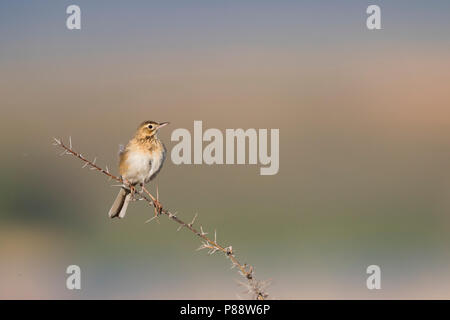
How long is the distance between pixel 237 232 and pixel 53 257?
2.57m

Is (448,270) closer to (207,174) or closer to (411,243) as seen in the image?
(411,243)

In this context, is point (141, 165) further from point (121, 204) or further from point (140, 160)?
point (121, 204)

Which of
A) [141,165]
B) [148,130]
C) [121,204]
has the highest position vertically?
[148,130]

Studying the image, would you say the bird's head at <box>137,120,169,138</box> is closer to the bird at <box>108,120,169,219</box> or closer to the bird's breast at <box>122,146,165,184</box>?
the bird at <box>108,120,169,219</box>

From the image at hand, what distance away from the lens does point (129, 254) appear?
12.8 metres

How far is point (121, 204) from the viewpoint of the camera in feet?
25.2

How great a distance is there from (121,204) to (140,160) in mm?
434

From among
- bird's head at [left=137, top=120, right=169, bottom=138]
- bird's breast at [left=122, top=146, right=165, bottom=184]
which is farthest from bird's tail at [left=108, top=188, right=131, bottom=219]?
bird's head at [left=137, top=120, right=169, bottom=138]

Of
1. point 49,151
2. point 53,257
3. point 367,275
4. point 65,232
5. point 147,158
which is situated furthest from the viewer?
point 49,151

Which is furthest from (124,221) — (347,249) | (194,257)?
(347,249)

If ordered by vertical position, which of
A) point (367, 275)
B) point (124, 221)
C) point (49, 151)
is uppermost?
point (49, 151)

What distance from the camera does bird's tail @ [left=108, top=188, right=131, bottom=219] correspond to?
7.67 m

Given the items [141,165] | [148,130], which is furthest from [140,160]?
[148,130]

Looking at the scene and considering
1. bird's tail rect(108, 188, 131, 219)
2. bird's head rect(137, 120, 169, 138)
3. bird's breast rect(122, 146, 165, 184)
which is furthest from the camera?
bird's head rect(137, 120, 169, 138)
